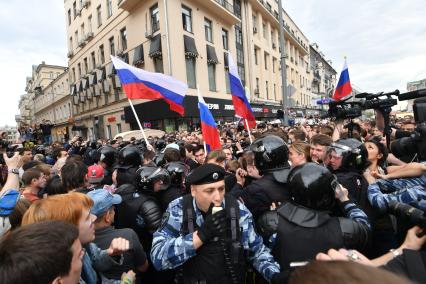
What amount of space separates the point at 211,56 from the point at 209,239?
21.9m

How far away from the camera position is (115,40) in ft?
81.2

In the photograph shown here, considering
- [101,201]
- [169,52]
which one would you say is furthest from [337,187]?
[169,52]

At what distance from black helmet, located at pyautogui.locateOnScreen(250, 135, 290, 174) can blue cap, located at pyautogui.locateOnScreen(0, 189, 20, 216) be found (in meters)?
2.16

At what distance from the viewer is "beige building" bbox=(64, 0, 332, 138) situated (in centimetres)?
1988

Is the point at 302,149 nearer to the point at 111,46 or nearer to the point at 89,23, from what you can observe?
the point at 111,46

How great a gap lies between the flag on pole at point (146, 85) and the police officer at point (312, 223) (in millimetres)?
4448

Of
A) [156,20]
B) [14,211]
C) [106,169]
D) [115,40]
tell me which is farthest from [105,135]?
[14,211]

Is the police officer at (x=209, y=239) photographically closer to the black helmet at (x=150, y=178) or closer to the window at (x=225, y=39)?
the black helmet at (x=150, y=178)

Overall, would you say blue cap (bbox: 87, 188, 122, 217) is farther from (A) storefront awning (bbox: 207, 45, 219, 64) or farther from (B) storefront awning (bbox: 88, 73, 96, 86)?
(B) storefront awning (bbox: 88, 73, 96, 86)

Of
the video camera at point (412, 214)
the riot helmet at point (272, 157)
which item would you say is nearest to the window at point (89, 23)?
the riot helmet at point (272, 157)

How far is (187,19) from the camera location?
21047 millimetres

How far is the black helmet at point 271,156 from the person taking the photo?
2.88 metres

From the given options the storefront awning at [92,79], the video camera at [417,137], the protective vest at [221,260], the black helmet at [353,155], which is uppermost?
the storefront awning at [92,79]

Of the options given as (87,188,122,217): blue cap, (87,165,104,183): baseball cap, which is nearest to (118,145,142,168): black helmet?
(87,165,104,183): baseball cap
